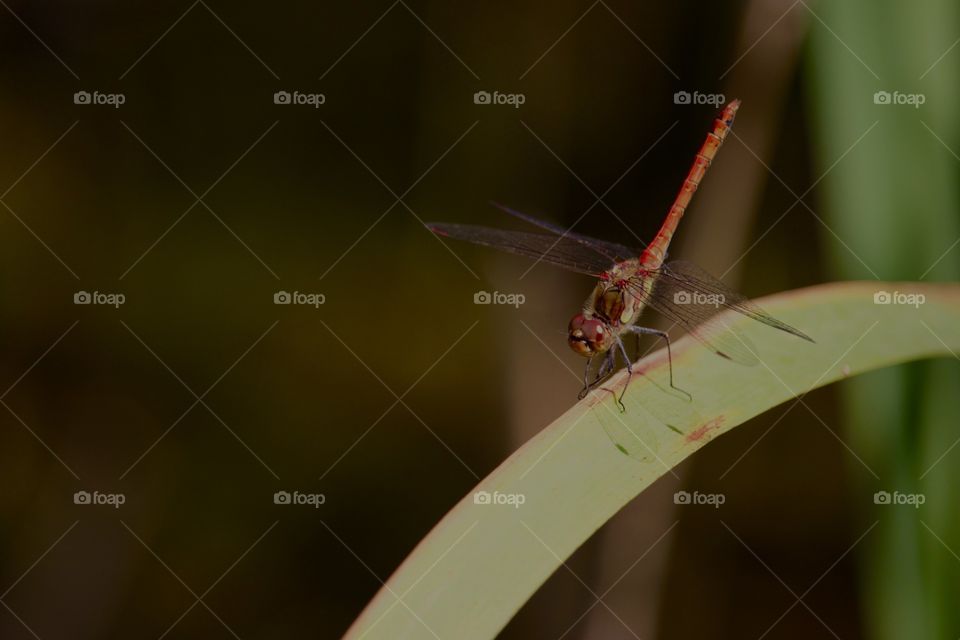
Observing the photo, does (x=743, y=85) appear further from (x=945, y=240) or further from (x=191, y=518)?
(x=191, y=518)

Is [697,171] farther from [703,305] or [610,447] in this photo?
[610,447]

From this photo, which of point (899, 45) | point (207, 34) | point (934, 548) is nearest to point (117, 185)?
point (207, 34)

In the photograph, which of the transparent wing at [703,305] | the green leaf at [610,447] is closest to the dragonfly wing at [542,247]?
the transparent wing at [703,305]

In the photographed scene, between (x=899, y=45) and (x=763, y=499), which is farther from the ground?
(x=899, y=45)

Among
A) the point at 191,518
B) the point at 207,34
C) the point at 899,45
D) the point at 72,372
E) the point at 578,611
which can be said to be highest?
the point at 207,34

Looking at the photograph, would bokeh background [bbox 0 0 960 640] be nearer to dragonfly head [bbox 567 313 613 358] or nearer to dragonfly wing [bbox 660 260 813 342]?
dragonfly wing [bbox 660 260 813 342]

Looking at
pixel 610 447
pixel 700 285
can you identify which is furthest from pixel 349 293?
pixel 610 447

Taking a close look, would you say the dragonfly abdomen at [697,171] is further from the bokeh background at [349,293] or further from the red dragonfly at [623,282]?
the bokeh background at [349,293]
